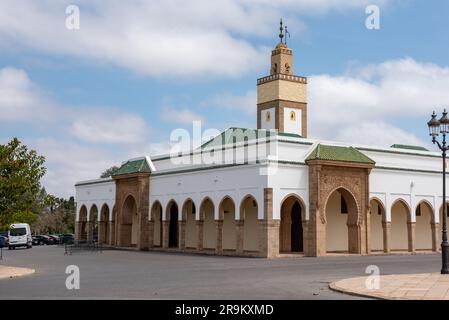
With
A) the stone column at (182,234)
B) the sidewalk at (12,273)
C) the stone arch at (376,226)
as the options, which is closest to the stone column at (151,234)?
the stone column at (182,234)

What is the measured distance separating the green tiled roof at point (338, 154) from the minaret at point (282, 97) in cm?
1398

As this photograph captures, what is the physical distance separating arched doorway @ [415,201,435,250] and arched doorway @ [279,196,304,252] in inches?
403

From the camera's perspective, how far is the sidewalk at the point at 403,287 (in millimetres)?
13141

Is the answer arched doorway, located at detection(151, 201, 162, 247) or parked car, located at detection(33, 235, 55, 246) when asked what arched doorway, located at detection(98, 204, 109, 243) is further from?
parked car, located at detection(33, 235, 55, 246)

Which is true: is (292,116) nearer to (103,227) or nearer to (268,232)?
(103,227)

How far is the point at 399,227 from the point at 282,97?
47.9 ft

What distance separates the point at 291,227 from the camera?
1352 inches

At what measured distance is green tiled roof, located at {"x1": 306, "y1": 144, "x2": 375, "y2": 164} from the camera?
106ft

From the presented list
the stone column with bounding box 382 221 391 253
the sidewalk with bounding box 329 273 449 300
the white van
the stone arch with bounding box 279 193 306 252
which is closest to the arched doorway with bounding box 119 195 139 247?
the white van

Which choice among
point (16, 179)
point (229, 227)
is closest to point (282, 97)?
point (229, 227)

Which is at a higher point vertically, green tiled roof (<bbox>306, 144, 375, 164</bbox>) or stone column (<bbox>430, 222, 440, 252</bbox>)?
green tiled roof (<bbox>306, 144, 375, 164</bbox>)

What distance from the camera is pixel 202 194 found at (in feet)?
115

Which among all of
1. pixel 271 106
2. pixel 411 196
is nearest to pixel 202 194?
pixel 411 196
